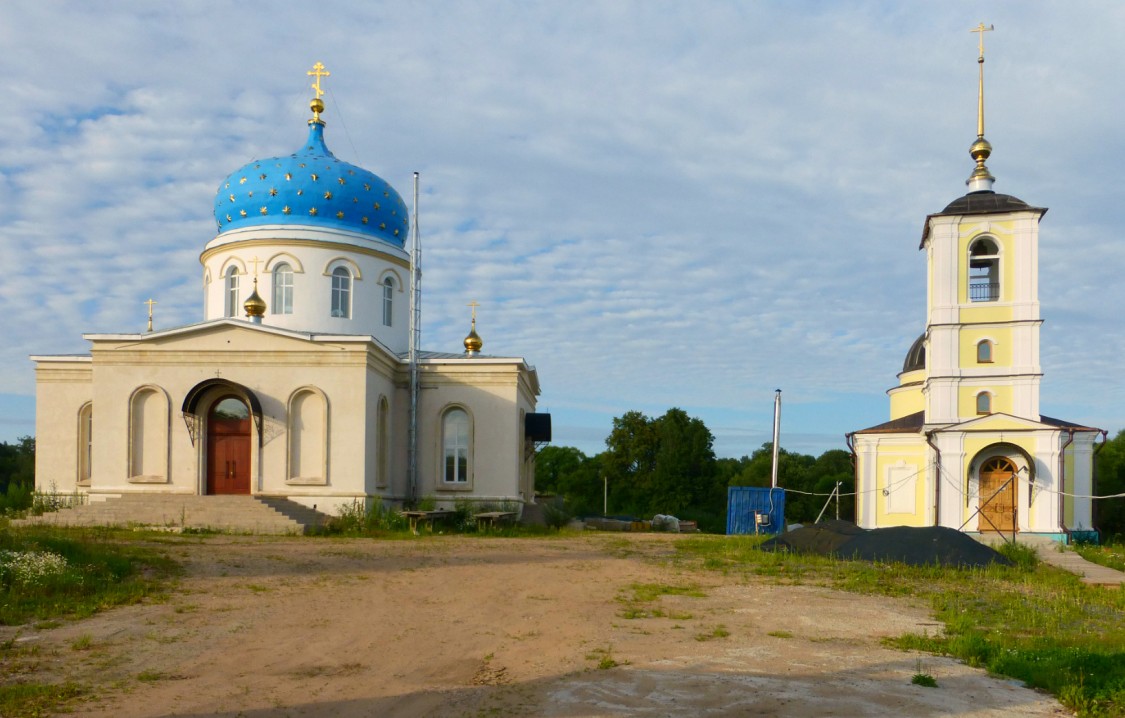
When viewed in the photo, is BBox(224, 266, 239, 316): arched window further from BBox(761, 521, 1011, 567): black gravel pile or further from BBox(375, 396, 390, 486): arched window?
BBox(761, 521, 1011, 567): black gravel pile

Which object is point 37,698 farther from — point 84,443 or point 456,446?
point 84,443

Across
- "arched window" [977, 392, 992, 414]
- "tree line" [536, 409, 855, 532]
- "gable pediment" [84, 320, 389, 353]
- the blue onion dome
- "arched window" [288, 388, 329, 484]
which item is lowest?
"tree line" [536, 409, 855, 532]

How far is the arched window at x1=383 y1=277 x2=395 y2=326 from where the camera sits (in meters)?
27.8

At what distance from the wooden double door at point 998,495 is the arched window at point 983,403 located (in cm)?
143

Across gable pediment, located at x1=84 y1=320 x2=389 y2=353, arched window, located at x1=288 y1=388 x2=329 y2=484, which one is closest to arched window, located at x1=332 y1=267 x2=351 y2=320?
gable pediment, located at x1=84 y1=320 x2=389 y2=353

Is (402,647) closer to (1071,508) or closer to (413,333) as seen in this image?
(413,333)

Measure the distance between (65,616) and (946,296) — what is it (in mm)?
23327

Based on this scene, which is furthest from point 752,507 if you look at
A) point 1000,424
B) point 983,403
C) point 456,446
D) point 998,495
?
point 456,446

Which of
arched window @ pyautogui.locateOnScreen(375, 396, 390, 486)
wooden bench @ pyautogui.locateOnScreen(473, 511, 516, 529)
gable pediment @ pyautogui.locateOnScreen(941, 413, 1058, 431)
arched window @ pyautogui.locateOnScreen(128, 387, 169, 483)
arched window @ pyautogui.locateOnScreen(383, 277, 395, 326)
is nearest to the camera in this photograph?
arched window @ pyautogui.locateOnScreen(128, 387, 169, 483)

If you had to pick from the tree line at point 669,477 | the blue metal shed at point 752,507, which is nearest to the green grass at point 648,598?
the blue metal shed at point 752,507

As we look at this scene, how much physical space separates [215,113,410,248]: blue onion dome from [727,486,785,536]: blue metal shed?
A: 1308cm

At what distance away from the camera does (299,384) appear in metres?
22.4

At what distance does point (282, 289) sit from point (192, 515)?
26.1 feet

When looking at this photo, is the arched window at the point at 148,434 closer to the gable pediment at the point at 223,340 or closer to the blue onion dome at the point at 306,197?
the gable pediment at the point at 223,340
